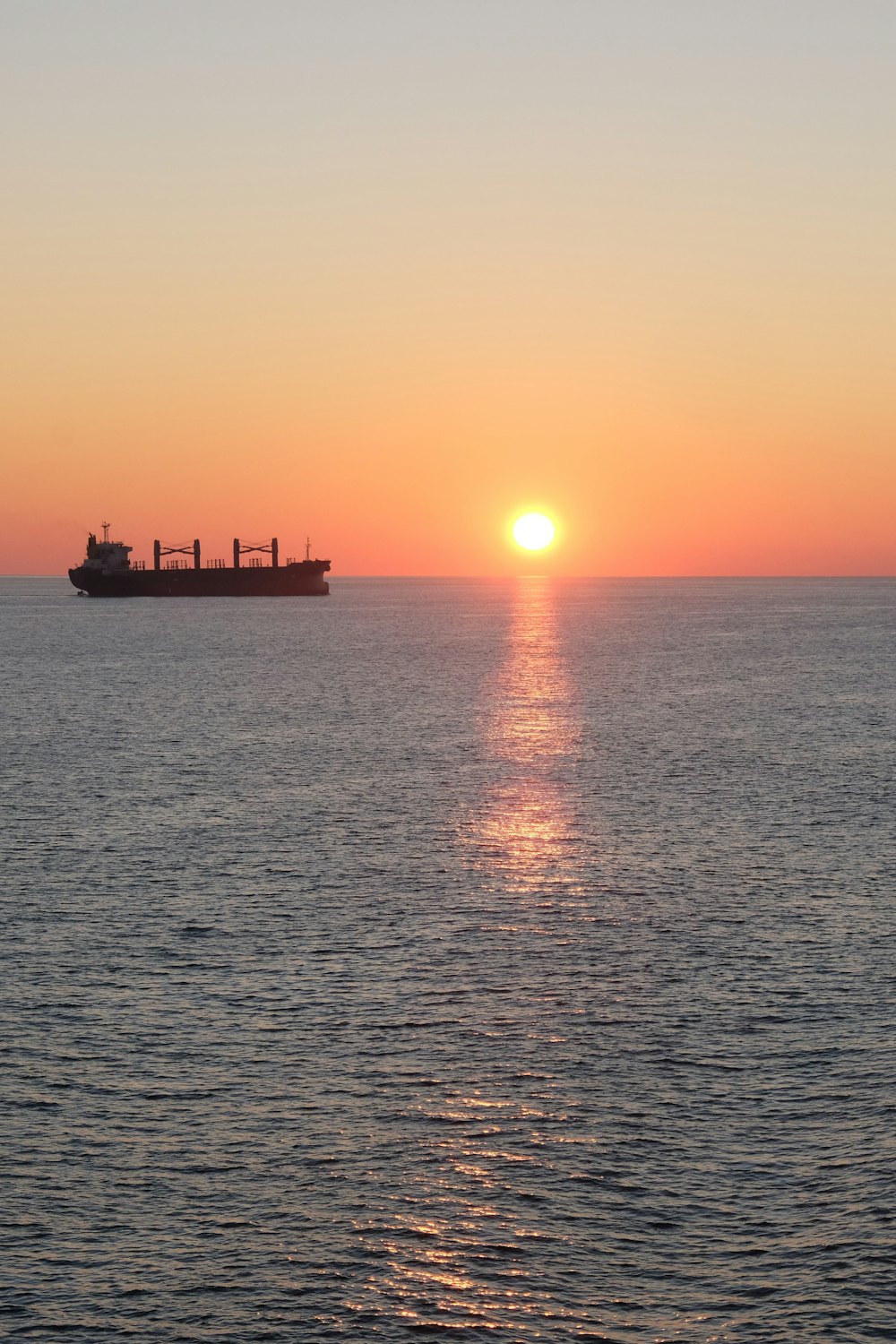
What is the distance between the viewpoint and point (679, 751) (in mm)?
79500

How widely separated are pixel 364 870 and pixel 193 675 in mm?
92229

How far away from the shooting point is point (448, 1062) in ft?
94.0

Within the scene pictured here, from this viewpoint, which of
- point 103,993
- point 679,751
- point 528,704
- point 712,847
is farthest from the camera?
point 528,704

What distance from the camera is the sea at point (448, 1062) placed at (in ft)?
66.9

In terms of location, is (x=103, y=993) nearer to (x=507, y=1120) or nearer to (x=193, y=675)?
(x=507, y=1120)

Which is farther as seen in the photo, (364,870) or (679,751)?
(679,751)

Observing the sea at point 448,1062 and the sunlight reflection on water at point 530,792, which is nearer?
the sea at point 448,1062

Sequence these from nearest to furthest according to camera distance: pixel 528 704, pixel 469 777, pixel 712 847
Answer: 1. pixel 712 847
2. pixel 469 777
3. pixel 528 704

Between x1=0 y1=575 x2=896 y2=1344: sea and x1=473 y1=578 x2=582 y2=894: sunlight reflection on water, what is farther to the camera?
x1=473 y1=578 x2=582 y2=894: sunlight reflection on water

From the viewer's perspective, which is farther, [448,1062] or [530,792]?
[530,792]

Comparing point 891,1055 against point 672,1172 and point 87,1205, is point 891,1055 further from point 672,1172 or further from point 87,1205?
point 87,1205

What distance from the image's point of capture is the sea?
66.9 ft

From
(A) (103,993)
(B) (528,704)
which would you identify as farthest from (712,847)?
(B) (528,704)

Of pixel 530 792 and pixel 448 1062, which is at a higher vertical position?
pixel 530 792
